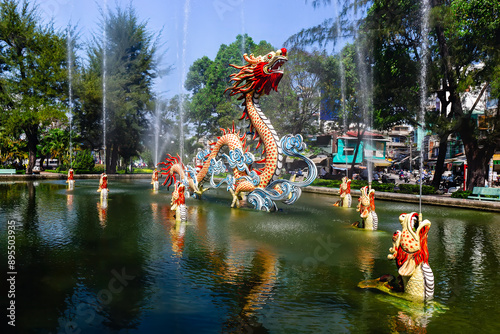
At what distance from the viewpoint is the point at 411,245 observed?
223 inches

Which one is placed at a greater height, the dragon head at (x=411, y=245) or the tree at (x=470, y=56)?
the tree at (x=470, y=56)

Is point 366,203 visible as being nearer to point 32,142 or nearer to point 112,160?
point 32,142

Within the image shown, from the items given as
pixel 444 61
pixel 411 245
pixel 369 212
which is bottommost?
pixel 369 212

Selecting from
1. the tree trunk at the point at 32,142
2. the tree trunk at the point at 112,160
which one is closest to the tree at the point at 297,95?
the tree trunk at the point at 112,160

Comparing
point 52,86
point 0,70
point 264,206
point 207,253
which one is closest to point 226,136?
point 264,206

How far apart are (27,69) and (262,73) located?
3006 cm

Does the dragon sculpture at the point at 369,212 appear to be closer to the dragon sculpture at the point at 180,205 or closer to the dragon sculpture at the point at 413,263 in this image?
the dragon sculpture at the point at 180,205

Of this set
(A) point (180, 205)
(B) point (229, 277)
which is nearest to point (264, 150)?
(A) point (180, 205)

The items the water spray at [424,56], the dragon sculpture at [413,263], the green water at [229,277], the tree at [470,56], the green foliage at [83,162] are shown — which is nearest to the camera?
the green water at [229,277]

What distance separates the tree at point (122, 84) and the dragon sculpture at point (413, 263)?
39.2 metres

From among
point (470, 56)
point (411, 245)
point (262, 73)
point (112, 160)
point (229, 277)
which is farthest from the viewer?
point (112, 160)

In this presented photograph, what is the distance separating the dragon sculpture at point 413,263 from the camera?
565cm

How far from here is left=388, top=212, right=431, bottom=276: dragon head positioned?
18.6 feet

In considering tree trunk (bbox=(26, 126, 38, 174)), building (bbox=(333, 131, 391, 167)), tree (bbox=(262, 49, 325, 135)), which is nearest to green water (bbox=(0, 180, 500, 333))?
tree (bbox=(262, 49, 325, 135))
